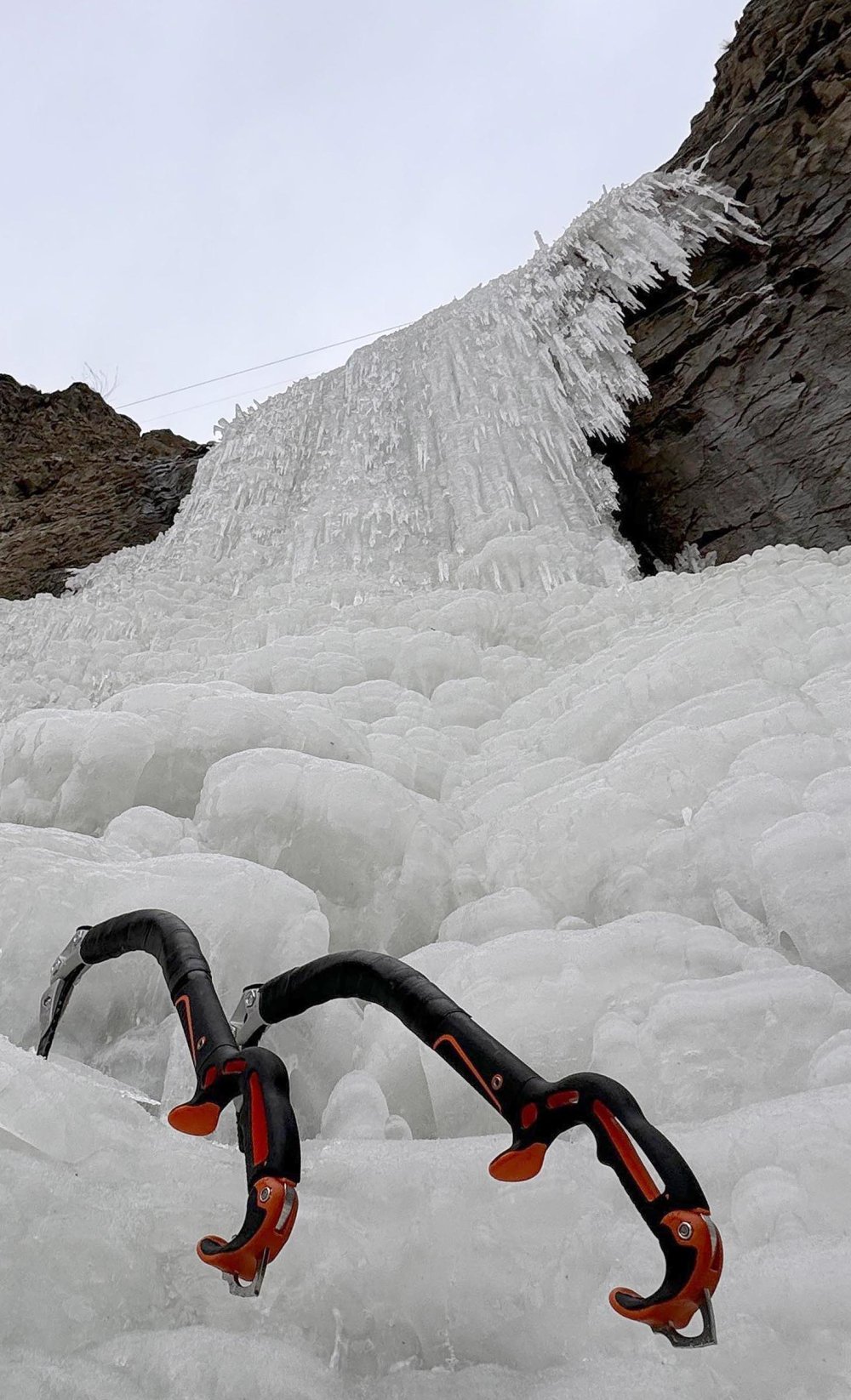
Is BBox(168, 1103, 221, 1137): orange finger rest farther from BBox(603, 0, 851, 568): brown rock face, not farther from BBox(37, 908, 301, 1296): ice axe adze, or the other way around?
BBox(603, 0, 851, 568): brown rock face

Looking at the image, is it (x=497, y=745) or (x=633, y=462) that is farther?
(x=633, y=462)

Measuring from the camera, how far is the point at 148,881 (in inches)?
73.6

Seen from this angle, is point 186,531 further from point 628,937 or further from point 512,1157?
point 512,1157

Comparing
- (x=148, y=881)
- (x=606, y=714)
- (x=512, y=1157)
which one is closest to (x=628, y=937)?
(x=512, y=1157)

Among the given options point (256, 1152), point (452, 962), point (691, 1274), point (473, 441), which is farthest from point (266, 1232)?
point (473, 441)

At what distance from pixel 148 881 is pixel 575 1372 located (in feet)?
4.17

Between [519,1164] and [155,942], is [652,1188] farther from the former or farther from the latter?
[155,942]

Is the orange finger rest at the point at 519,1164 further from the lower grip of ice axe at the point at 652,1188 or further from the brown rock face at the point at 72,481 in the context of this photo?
the brown rock face at the point at 72,481

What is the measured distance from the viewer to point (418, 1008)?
105 cm

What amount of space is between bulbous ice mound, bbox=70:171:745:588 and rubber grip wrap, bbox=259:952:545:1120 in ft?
15.9

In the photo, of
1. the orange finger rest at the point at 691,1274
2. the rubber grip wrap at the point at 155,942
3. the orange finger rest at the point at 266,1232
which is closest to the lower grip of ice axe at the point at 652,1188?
the orange finger rest at the point at 691,1274

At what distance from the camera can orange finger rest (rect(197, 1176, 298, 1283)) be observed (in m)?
0.83

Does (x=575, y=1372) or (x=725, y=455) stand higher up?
(x=725, y=455)

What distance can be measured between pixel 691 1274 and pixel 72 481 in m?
11.4
